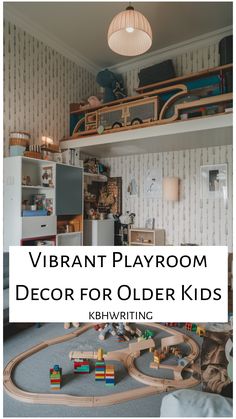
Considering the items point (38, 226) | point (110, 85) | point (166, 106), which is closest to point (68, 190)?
point (38, 226)

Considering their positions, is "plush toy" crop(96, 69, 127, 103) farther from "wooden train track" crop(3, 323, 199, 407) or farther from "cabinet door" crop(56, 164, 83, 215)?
"wooden train track" crop(3, 323, 199, 407)

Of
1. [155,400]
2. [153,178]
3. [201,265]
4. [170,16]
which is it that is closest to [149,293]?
[201,265]

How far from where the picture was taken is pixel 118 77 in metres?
4.12

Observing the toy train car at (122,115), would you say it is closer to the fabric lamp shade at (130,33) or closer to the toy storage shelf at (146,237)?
the fabric lamp shade at (130,33)

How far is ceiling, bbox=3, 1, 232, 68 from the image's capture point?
9.71 feet

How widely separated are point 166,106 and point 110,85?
1400mm

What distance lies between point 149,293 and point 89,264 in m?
0.66

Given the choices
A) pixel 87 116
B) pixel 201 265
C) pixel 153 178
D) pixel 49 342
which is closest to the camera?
pixel 49 342

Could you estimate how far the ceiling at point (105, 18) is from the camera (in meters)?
2.96

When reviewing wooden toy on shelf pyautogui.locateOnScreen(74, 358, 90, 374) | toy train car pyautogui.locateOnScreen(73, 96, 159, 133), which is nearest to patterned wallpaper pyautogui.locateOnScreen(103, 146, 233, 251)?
toy train car pyautogui.locateOnScreen(73, 96, 159, 133)

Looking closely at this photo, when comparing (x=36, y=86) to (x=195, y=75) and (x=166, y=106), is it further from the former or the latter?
(x=195, y=75)

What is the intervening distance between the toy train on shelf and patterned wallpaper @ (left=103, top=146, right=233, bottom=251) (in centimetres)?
68

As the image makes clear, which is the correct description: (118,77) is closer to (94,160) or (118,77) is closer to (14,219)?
(94,160)

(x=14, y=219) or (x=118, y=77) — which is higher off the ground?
(x=118, y=77)
